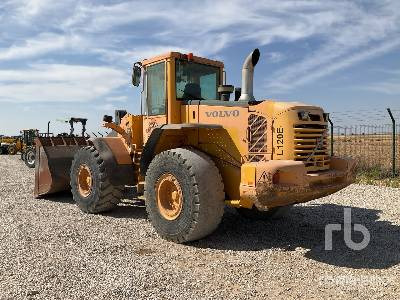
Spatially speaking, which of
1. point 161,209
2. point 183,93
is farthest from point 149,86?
point 161,209

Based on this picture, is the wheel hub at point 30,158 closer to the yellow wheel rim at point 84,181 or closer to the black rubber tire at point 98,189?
the yellow wheel rim at point 84,181

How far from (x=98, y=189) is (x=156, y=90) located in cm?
204

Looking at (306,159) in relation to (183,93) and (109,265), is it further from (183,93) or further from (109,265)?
(109,265)

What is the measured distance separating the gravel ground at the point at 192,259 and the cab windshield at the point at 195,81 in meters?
2.17

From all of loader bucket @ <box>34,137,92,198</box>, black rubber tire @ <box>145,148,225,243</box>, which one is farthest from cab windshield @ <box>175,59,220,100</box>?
loader bucket @ <box>34,137,92,198</box>

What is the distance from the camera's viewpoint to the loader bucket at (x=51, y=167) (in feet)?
30.2

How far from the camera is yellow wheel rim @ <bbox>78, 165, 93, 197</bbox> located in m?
7.90

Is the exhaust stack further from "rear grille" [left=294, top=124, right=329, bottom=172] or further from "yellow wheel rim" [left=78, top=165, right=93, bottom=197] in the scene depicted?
"yellow wheel rim" [left=78, top=165, right=93, bottom=197]

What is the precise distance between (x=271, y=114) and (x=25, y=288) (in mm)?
3515

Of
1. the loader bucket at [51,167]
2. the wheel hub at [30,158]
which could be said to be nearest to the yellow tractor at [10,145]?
the wheel hub at [30,158]

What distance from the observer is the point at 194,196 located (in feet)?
17.9

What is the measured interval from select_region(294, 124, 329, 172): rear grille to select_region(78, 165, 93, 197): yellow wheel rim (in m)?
4.14

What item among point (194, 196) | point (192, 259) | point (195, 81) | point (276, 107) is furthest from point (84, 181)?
point (276, 107)

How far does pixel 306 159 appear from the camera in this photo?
5.57m
